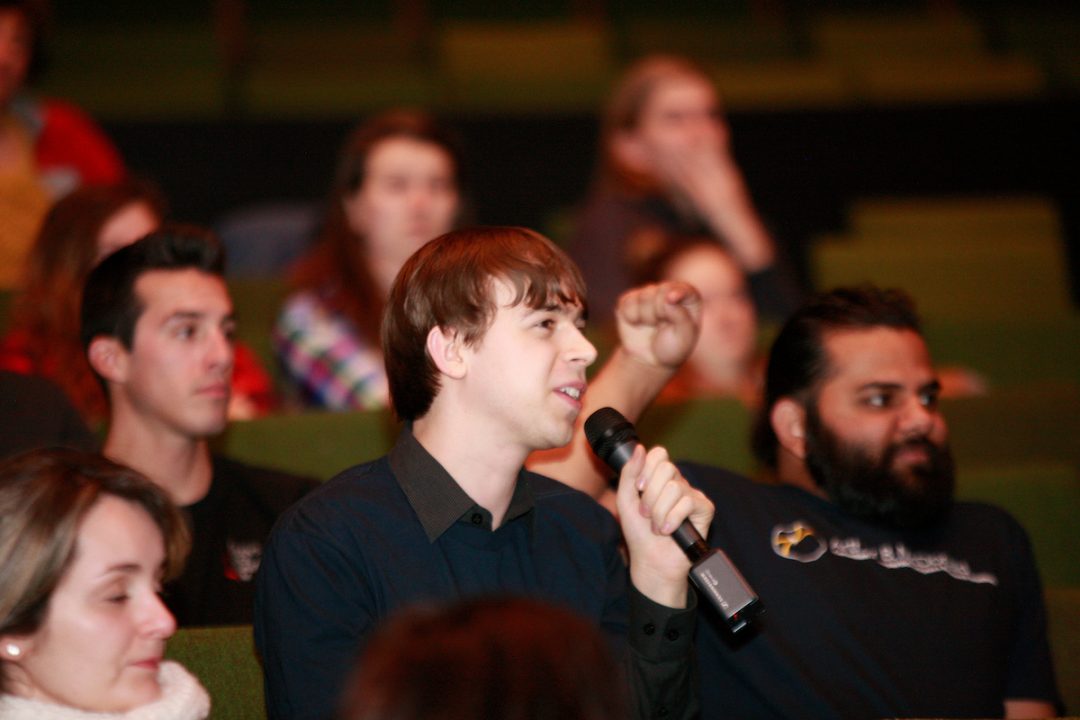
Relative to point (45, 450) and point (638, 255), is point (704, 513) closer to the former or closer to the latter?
point (45, 450)

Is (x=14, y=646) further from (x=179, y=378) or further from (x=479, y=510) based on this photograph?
(x=179, y=378)

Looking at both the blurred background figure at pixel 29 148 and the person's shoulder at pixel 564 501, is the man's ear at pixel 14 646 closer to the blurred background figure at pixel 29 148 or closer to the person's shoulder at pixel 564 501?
the person's shoulder at pixel 564 501

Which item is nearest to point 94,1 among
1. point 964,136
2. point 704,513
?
point 964,136

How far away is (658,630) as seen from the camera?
55.5 inches

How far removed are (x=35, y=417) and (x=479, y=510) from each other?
834 mm

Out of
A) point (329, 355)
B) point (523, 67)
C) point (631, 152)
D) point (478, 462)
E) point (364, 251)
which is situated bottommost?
point (478, 462)

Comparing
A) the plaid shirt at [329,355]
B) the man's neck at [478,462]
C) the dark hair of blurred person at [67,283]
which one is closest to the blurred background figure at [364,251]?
the plaid shirt at [329,355]

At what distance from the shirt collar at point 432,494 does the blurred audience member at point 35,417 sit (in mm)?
640

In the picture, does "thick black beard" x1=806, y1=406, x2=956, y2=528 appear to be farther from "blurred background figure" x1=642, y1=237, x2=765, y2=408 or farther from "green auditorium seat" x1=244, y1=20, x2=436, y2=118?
"green auditorium seat" x1=244, y1=20, x2=436, y2=118

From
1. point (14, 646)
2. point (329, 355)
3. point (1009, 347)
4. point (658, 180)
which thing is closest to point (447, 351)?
point (14, 646)

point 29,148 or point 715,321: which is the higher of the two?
point 29,148

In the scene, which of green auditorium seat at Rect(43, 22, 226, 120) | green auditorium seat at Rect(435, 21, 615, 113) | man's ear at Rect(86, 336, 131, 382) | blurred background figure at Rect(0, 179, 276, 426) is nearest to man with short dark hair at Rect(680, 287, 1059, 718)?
man's ear at Rect(86, 336, 131, 382)

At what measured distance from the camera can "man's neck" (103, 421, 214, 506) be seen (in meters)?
1.96

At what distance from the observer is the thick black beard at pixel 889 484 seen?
6.24ft
